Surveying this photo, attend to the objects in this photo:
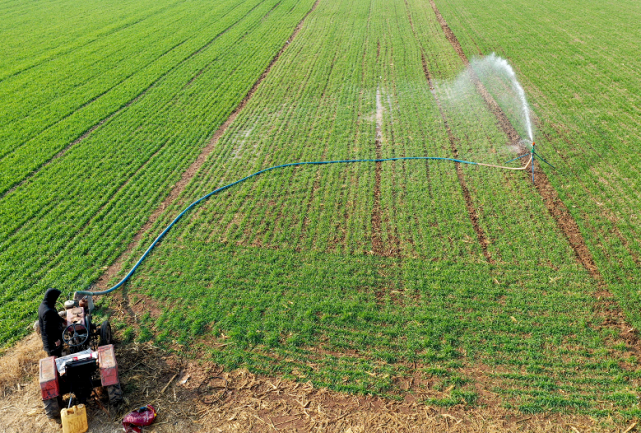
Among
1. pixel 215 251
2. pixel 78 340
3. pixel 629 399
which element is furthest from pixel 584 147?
pixel 78 340

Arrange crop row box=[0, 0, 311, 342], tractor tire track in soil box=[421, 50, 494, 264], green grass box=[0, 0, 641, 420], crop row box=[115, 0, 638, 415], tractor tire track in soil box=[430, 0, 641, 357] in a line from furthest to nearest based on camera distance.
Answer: tractor tire track in soil box=[421, 50, 494, 264], crop row box=[0, 0, 311, 342], tractor tire track in soil box=[430, 0, 641, 357], green grass box=[0, 0, 641, 420], crop row box=[115, 0, 638, 415]

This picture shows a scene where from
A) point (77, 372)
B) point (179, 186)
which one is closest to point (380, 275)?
point (77, 372)

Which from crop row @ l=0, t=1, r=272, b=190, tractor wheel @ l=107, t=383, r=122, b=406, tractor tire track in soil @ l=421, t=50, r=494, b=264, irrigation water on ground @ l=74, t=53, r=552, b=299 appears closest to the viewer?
tractor wheel @ l=107, t=383, r=122, b=406

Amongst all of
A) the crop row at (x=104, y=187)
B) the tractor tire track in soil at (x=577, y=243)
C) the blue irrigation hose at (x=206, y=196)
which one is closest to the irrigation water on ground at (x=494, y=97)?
the blue irrigation hose at (x=206, y=196)

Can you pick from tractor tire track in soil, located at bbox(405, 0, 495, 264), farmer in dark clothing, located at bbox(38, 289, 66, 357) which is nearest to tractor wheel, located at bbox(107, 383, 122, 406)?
farmer in dark clothing, located at bbox(38, 289, 66, 357)

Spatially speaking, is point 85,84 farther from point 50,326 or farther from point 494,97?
point 494,97

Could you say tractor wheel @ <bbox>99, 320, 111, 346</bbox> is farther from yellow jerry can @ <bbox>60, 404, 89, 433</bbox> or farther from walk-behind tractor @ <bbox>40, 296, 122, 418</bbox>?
yellow jerry can @ <bbox>60, 404, 89, 433</bbox>
